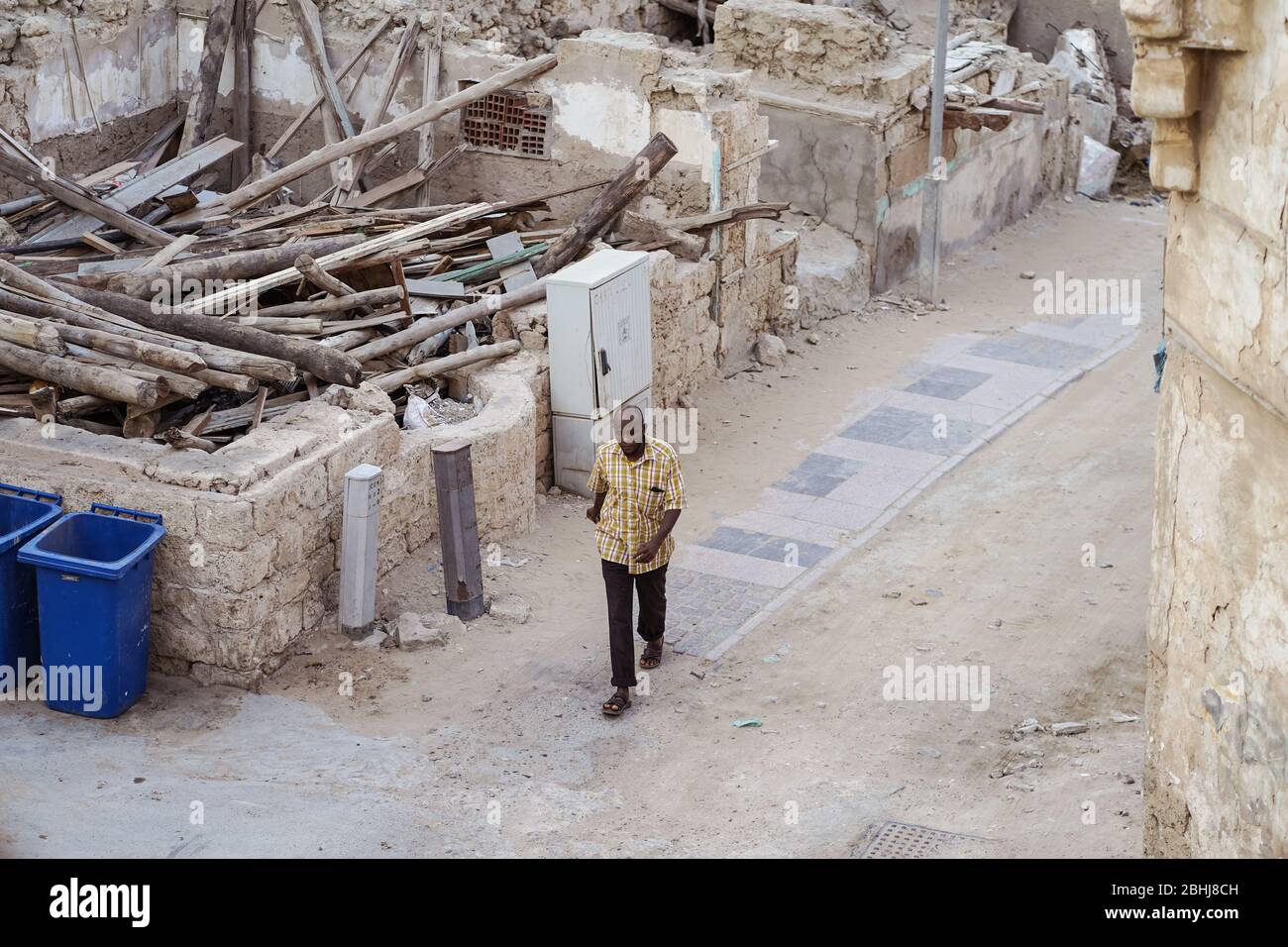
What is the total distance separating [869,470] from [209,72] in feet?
24.6

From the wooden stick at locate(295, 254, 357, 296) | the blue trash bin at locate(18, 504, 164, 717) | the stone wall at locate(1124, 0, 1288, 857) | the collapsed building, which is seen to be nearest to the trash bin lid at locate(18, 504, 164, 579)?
the blue trash bin at locate(18, 504, 164, 717)

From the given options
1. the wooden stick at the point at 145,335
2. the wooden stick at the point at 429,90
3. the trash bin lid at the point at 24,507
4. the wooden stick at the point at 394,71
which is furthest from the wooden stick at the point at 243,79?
the trash bin lid at the point at 24,507

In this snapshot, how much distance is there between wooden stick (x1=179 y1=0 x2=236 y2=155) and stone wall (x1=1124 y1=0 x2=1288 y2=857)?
37.7 ft

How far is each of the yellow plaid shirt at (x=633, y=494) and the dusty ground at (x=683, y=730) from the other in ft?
3.33

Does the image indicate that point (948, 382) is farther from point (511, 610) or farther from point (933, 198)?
point (511, 610)

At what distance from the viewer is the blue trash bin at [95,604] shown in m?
8.83

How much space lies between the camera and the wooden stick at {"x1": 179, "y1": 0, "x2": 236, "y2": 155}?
15734 millimetres

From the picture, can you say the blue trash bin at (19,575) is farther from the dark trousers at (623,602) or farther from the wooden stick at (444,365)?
the dark trousers at (623,602)

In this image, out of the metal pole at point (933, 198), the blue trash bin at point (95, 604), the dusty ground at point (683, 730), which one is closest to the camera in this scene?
the dusty ground at point (683, 730)

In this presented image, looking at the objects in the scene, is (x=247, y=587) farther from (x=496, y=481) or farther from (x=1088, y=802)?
(x=1088, y=802)

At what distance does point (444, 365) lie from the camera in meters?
12.0

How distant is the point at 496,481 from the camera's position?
11.4 m

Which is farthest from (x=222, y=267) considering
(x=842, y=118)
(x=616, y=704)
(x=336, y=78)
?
(x=842, y=118)

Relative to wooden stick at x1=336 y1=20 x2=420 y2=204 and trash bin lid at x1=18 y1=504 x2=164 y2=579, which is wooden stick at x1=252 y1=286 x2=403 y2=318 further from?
wooden stick at x1=336 y1=20 x2=420 y2=204
